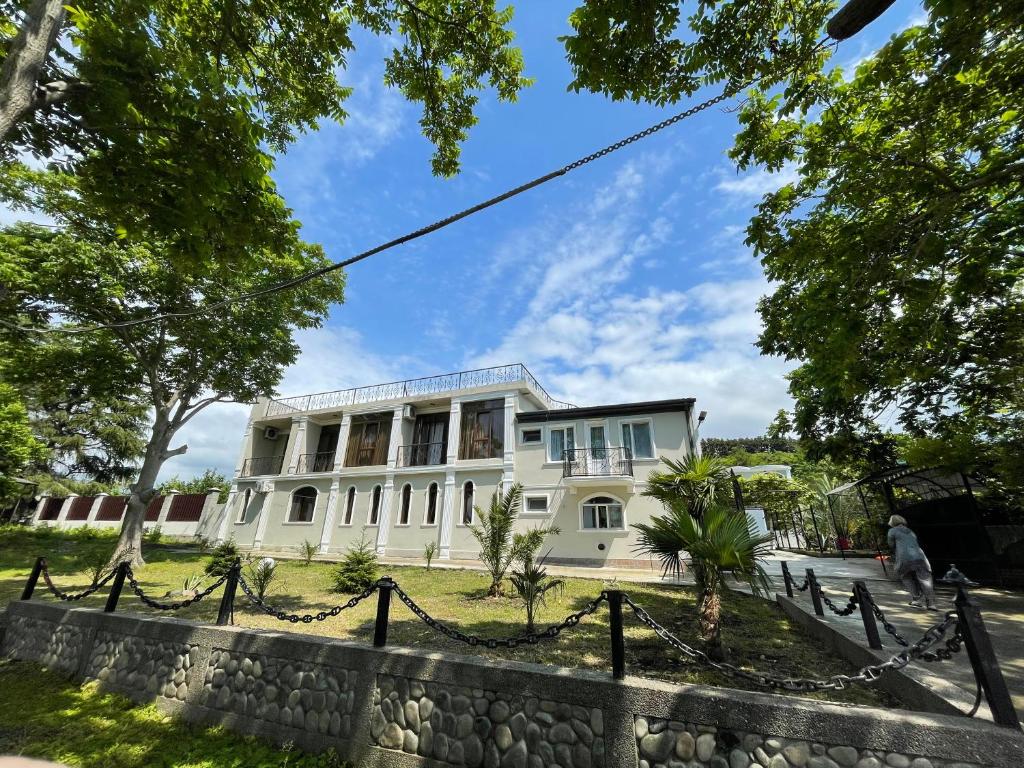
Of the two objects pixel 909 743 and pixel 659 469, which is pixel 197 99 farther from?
pixel 659 469

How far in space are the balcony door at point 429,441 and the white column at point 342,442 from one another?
3.52m

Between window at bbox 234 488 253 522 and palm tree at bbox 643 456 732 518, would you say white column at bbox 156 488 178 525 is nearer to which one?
window at bbox 234 488 253 522

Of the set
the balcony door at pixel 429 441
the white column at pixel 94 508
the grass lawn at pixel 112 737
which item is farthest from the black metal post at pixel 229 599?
the white column at pixel 94 508

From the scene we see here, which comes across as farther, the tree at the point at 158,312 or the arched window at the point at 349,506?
the arched window at the point at 349,506

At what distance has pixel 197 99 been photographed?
3.93 metres

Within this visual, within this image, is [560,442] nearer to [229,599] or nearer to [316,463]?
[229,599]

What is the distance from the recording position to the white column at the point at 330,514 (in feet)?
A: 60.8

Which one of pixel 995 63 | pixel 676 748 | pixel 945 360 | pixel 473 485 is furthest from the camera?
pixel 473 485

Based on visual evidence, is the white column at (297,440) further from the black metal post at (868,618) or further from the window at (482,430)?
the black metal post at (868,618)

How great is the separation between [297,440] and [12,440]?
9.52 meters

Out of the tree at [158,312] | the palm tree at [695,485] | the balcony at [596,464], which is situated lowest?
the palm tree at [695,485]

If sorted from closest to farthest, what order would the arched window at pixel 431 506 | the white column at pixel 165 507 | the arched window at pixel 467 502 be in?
1. the arched window at pixel 467 502
2. the arched window at pixel 431 506
3. the white column at pixel 165 507

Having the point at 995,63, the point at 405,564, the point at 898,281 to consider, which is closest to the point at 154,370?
the point at 405,564

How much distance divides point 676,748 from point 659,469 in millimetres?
12911
